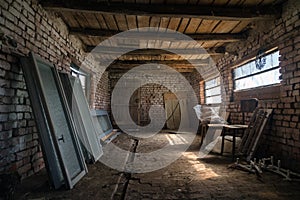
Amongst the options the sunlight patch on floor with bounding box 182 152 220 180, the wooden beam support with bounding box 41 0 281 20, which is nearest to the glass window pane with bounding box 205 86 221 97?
the sunlight patch on floor with bounding box 182 152 220 180

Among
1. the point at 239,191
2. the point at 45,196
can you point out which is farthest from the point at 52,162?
the point at 239,191

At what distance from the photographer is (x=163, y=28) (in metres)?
3.61

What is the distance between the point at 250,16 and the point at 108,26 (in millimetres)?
2399

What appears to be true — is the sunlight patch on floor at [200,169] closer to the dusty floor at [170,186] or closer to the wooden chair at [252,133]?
the dusty floor at [170,186]

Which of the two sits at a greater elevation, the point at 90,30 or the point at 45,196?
the point at 90,30

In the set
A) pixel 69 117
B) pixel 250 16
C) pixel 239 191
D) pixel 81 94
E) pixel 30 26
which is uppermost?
pixel 250 16

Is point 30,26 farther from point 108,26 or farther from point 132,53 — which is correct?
point 132,53

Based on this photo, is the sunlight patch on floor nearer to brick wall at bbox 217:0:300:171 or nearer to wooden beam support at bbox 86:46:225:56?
brick wall at bbox 217:0:300:171

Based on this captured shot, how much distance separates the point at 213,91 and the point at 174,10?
3.96 m

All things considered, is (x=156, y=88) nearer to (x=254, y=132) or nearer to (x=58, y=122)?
(x=254, y=132)

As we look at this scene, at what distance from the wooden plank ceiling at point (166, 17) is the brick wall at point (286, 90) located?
24cm

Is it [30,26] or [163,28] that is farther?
[163,28]

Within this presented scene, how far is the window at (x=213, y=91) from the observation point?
5730 mm

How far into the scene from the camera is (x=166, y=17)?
306 cm
